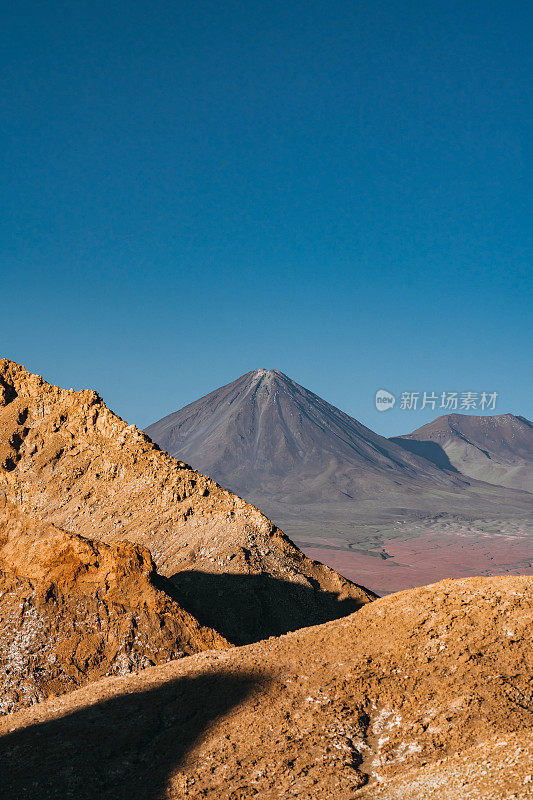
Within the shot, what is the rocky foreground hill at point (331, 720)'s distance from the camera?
8734mm

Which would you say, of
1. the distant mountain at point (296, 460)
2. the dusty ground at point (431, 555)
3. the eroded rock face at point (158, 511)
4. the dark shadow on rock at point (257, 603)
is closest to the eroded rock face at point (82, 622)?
the eroded rock face at point (158, 511)

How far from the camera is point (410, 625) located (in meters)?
11.8

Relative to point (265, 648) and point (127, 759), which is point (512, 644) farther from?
point (127, 759)

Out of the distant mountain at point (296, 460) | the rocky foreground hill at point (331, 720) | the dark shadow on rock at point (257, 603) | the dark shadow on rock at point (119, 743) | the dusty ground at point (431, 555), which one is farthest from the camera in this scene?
the distant mountain at point (296, 460)

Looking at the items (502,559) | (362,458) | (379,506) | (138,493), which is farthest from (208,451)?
(138,493)

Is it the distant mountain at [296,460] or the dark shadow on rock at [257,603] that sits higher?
the distant mountain at [296,460]

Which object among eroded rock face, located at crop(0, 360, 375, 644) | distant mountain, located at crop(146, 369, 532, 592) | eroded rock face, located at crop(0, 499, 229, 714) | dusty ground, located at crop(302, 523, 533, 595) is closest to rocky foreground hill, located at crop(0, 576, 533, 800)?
eroded rock face, located at crop(0, 499, 229, 714)

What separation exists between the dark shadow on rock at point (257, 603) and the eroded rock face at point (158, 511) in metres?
0.04

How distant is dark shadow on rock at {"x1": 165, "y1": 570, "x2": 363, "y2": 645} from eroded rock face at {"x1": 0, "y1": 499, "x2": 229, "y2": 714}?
358 centimetres

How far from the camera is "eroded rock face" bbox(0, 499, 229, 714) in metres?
17.1

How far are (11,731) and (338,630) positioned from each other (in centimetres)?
605

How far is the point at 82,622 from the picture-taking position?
18141mm

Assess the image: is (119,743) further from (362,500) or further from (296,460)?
(296,460)

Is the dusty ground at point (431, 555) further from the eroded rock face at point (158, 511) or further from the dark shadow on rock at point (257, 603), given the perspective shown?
the dark shadow on rock at point (257, 603)
